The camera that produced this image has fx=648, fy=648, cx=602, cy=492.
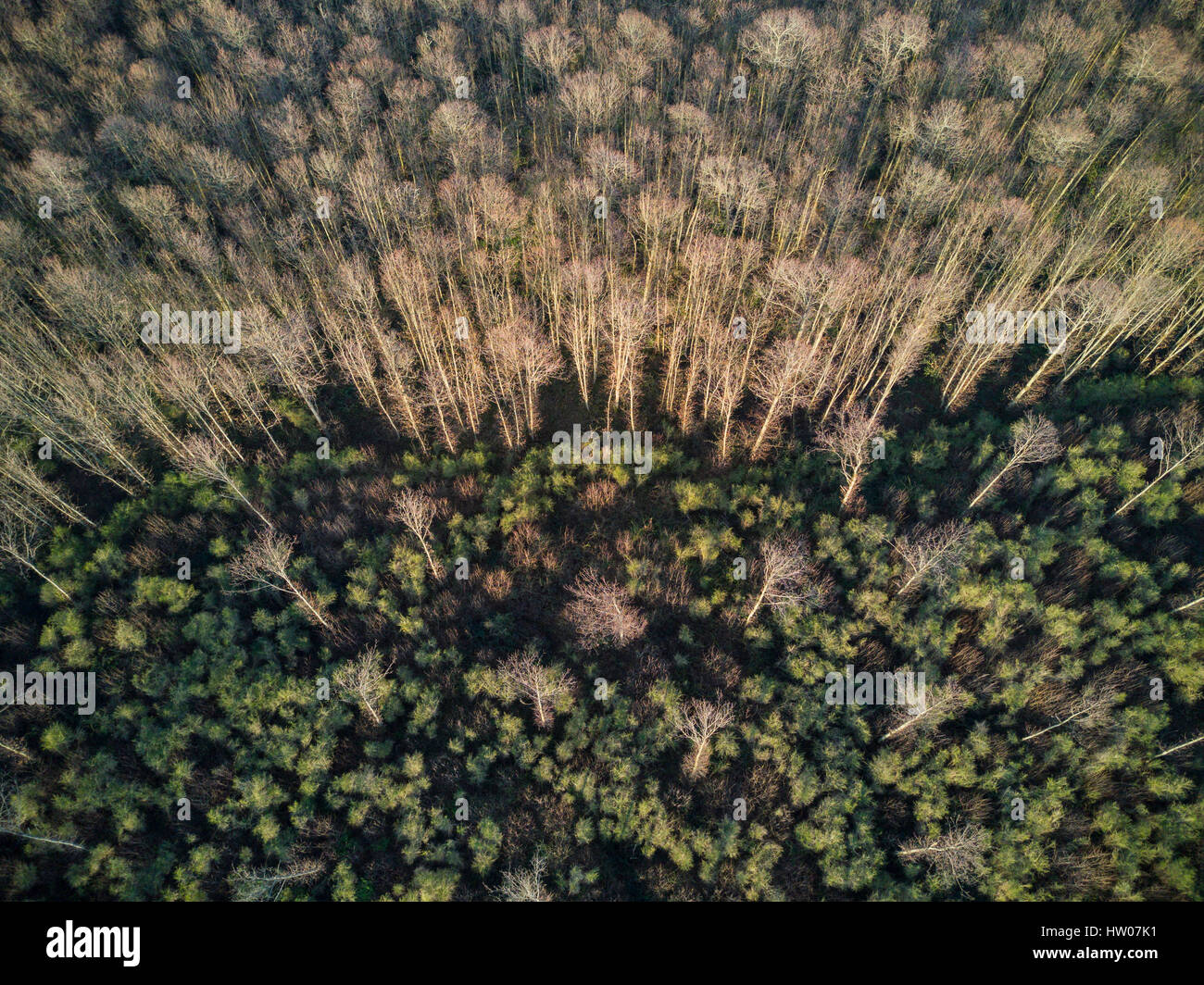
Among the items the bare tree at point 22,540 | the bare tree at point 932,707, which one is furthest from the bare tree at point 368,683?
the bare tree at point 932,707

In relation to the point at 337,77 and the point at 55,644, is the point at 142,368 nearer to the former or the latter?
the point at 55,644

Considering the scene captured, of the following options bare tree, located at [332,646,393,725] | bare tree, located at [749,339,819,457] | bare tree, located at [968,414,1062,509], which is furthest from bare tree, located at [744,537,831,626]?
bare tree, located at [332,646,393,725]

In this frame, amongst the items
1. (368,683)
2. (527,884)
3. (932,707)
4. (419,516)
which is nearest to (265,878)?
(368,683)

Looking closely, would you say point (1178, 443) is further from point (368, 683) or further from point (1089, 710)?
point (368, 683)

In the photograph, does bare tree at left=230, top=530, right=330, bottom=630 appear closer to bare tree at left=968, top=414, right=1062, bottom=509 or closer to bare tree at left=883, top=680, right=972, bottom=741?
bare tree at left=883, top=680, right=972, bottom=741

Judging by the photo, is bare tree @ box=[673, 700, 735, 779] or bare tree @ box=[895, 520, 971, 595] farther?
bare tree @ box=[895, 520, 971, 595]

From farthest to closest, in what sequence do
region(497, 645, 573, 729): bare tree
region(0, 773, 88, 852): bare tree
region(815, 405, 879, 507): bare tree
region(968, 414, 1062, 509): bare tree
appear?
region(968, 414, 1062, 509): bare tree → region(815, 405, 879, 507): bare tree → region(497, 645, 573, 729): bare tree → region(0, 773, 88, 852): bare tree
